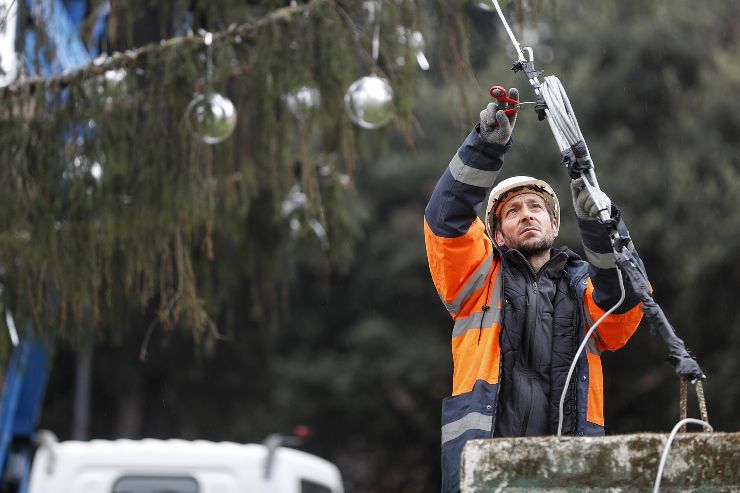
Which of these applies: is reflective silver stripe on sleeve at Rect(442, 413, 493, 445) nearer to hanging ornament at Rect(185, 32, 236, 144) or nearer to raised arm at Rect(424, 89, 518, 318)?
raised arm at Rect(424, 89, 518, 318)

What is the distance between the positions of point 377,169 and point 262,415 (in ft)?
14.4

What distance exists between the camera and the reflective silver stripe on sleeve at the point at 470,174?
3523 mm

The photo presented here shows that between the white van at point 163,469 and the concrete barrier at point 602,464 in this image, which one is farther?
the white van at point 163,469

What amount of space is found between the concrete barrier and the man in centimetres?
62

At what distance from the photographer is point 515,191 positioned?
385cm

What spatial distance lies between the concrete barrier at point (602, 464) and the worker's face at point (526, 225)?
1.10m

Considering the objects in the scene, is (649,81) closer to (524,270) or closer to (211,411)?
(211,411)

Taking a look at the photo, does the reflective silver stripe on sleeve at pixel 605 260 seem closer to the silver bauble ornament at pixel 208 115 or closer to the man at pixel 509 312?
the man at pixel 509 312

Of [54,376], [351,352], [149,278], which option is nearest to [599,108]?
[351,352]

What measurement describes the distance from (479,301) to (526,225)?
1.01 feet

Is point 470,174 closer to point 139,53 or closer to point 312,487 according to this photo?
point 139,53

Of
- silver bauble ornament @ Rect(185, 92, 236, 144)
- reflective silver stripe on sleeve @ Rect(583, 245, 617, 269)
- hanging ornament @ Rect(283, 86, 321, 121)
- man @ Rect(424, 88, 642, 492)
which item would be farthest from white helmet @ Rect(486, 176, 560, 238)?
hanging ornament @ Rect(283, 86, 321, 121)

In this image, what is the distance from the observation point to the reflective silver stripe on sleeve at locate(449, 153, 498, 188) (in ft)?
11.6

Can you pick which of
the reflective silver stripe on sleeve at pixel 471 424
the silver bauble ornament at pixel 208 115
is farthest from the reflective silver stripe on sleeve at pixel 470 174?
the silver bauble ornament at pixel 208 115
